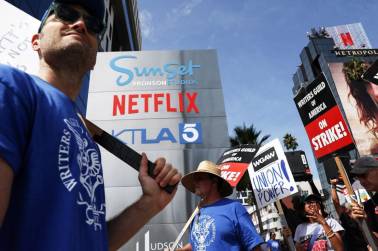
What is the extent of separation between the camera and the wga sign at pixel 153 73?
8625 mm

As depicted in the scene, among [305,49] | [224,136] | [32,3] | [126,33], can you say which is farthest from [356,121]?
[305,49]

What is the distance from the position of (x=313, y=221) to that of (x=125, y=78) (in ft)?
20.9

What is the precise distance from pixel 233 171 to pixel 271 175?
774 millimetres

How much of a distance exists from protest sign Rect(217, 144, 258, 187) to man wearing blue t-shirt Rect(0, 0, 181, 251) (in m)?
4.44

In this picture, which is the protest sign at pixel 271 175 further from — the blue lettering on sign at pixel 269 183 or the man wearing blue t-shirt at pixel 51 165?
the man wearing blue t-shirt at pixel 51 165

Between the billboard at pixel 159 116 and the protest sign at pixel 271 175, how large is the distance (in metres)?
1.76

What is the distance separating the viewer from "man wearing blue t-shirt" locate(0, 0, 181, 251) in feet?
2.24

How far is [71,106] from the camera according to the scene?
3.30ft

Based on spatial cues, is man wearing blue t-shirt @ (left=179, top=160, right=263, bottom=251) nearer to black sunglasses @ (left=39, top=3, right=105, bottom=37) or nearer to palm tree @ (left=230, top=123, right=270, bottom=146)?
black sunglasses @ (left=39, top=3, right=105, bottom=37)

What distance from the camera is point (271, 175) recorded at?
5.64 m

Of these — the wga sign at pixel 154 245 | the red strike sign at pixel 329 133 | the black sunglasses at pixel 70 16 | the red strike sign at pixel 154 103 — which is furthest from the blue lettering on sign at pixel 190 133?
the black sunglasses at pixel 70 16

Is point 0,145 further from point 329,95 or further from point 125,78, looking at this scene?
point 125,78

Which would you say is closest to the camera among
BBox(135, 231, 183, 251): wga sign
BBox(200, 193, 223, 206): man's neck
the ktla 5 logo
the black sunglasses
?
the black sunglasses

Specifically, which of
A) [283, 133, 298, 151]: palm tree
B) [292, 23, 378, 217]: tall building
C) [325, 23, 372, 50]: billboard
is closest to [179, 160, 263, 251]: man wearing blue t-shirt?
[283, 133, 298, 151]: palm tree
